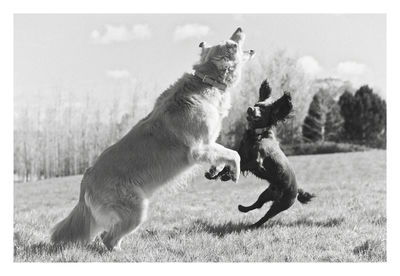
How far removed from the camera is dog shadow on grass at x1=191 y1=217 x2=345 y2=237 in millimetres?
5596

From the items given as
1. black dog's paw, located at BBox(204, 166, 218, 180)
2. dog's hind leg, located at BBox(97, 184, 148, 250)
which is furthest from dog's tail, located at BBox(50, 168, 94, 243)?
black dog's paw, located at BBox(204, 166, 218, 180)

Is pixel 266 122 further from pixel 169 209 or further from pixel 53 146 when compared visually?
pixel 53 146

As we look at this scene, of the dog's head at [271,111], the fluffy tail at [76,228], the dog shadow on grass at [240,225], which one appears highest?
the dog's head at [271,111]

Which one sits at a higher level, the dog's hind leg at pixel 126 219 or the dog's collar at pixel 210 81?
the dog's collar at pixel 210 81

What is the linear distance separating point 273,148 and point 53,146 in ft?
44.7

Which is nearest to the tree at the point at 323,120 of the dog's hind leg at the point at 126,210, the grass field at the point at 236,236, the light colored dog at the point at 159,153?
the grass field at the point at 236,236

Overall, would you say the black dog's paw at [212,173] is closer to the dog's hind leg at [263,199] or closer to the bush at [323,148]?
the dog's hind leg at [263,199]

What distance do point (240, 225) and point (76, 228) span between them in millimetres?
2247

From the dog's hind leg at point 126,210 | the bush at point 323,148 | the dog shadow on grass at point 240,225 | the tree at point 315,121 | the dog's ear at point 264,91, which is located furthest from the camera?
the tree at point 315,121

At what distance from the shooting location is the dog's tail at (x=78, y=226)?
188 inches

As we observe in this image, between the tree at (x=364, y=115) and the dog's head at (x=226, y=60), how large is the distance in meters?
22.1

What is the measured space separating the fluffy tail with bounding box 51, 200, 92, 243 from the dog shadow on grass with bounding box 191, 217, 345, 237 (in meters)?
1.55

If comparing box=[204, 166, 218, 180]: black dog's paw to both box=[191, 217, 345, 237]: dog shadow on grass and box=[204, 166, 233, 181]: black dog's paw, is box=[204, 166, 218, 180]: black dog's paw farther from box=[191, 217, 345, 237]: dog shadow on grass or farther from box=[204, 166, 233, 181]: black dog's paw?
box=[191, 217, 345, 237]: dog shadow on grass

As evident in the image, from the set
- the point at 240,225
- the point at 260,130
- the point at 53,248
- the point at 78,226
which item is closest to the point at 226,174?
the point at 260,130
